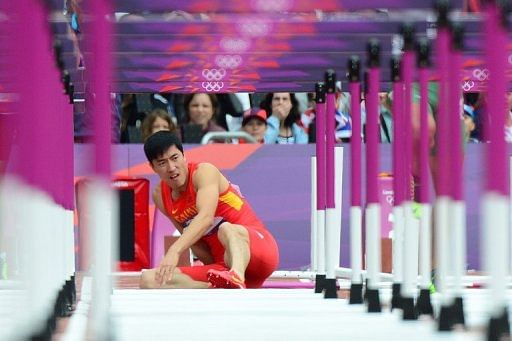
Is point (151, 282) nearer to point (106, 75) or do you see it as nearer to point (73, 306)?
point (73, 306)

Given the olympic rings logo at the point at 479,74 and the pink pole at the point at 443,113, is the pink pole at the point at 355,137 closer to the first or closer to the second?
the pink pole at the point at 443,113

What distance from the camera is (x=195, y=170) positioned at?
22.9ft

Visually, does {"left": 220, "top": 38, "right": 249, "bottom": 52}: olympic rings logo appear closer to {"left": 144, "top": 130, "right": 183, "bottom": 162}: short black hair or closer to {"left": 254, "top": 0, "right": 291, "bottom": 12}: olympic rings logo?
{"left": 144, "top": 130, "right": 183, "bottom": 162}: short black hair

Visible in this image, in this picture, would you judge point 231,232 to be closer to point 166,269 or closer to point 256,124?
point 166,269

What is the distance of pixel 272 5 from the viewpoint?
12.7 feet

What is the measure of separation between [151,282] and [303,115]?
387 cm

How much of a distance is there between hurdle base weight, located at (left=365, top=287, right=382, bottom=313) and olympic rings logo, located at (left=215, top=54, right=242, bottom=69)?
2536 millimetres

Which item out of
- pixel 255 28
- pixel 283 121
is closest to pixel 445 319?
pixel 255 28

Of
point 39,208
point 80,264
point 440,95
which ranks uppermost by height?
point 440,95

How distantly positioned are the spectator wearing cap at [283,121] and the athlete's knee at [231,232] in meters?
3.39

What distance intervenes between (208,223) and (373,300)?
2459 millimetres

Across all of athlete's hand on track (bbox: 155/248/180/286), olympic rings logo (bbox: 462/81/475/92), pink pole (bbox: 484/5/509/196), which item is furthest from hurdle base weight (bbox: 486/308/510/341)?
olympic rings logo (bbox: 462/81/475/92)

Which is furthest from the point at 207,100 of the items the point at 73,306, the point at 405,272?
the point at 405,272

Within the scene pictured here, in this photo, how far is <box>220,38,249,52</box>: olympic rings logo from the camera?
6.11 metres
